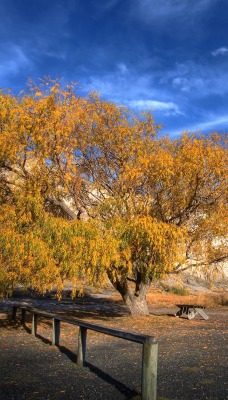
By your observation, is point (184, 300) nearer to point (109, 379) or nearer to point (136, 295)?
point (136, 295)

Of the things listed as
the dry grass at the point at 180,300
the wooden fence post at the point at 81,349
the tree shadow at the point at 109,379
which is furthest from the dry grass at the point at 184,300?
the wooden fence post at the point at 81,349

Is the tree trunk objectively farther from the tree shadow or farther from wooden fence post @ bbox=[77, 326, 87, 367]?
wooden fence post @ bbox=[77, 326, 87, 367]

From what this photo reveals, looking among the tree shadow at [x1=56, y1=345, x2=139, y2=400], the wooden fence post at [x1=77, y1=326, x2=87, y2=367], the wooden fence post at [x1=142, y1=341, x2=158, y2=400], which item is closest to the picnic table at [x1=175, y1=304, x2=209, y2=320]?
the tree shadow at [x1=56, y1=345, x2=139, y2=400]

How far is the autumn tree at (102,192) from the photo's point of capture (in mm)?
11133

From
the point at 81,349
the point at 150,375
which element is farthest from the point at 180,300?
the point at 150,375

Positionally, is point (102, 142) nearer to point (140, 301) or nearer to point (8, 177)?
point (8, 177)

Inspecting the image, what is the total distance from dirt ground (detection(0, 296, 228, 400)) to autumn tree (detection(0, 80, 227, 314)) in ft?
6.40

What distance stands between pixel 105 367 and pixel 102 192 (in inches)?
390

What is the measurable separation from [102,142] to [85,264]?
609 centimetres

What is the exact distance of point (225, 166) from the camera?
1455 cm

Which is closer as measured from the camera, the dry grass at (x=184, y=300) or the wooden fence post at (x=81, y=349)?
the wooden fence post at (x=81, y=349)

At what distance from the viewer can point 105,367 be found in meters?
7.89

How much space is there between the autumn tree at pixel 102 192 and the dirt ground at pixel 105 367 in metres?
1.95

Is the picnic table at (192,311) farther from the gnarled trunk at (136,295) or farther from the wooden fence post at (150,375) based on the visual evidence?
the wooden fence post at (150,375)
